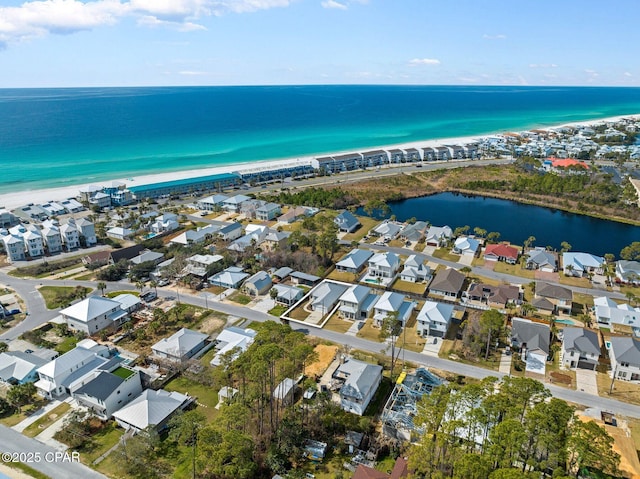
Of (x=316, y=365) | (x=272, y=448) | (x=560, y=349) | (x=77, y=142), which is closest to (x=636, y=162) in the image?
(x=560, y=349)

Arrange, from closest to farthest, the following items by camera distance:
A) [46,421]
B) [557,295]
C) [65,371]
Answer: [46,421] < [65,371] < [557,295]

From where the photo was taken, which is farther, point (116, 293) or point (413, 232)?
point (413, 232)

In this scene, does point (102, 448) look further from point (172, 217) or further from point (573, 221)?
point (573, 221)

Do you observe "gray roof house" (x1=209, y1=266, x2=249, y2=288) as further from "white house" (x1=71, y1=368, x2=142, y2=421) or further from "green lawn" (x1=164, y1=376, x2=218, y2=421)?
"white house" (x1=71, y1=368, x2=142, y2=421)

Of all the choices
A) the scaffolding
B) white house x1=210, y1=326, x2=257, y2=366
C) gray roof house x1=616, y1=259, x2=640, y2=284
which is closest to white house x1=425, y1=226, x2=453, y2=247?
gray roof house x1=616, y1=259, x2=640, y2=284

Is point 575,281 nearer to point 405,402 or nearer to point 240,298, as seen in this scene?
point 405,402

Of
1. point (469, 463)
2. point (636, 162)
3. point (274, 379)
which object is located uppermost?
point (636, 162)

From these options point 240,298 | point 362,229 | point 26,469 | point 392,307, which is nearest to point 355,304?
point 392,307
